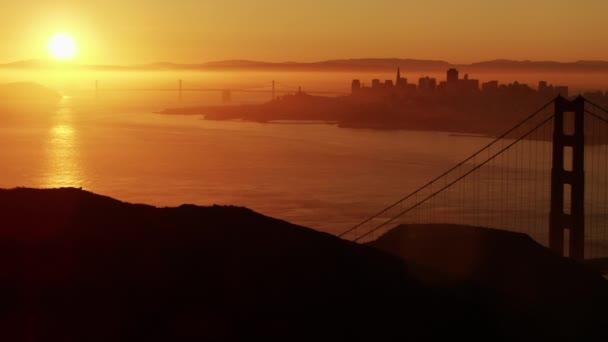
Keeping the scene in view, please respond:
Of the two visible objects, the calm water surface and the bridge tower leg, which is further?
the calm water surface

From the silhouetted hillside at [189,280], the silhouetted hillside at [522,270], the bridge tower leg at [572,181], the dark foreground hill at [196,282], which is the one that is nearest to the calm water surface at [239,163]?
the bridge tower leg at [572,181]

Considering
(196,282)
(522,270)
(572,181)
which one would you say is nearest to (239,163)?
(572,181)

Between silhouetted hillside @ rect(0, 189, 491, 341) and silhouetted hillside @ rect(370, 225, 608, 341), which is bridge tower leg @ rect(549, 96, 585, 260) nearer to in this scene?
silhouetted hillside @ rect(370, 225, 608, 341)

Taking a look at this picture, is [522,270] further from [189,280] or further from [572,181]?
[189,280]

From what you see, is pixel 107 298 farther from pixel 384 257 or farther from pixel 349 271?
pixel 384 257

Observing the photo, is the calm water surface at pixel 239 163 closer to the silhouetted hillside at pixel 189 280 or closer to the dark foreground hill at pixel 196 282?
the dark foreground hill at pixel 196 282

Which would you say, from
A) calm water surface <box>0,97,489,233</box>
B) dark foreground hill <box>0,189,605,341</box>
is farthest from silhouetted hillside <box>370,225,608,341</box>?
calm water surface <box>0,97,489,233</box>
